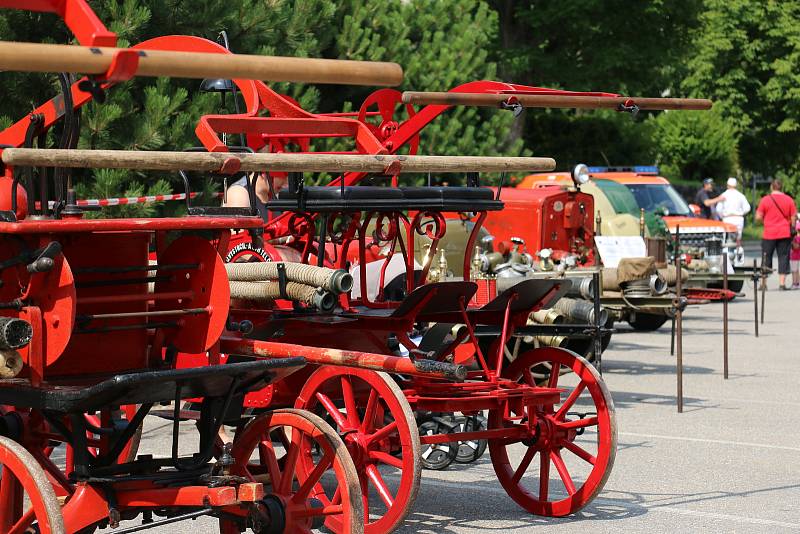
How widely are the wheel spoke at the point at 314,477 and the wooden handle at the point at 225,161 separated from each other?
1111 millimetres

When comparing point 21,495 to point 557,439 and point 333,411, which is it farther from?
point 557,439

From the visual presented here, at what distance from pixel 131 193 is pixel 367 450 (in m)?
7.37

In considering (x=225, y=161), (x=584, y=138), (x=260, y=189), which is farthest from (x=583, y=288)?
(x=584, y=138)

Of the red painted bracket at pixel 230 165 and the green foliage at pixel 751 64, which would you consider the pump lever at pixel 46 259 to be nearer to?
the red painted bracket at pixel 230 165

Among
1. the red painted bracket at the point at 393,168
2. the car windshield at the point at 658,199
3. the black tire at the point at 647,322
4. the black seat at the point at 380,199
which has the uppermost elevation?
the red painted bracket at the point at 393,168

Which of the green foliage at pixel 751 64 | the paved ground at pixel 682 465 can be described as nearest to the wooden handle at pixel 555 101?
the paved ground at pixel 682 465

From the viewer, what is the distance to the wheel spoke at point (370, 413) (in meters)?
6.53

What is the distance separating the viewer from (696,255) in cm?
1955

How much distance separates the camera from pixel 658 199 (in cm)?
2202

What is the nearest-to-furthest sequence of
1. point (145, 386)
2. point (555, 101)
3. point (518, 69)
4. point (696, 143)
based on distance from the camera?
point (145, 386), point (555, 101), point (518, 69), point (696, 143)

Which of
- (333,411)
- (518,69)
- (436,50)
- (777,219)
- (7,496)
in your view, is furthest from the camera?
(518,69)

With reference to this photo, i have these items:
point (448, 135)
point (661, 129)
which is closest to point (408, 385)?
point (448, 135)

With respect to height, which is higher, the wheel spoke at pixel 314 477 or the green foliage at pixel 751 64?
the green foliage at pixel 751 64

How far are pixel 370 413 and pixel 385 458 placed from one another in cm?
22
